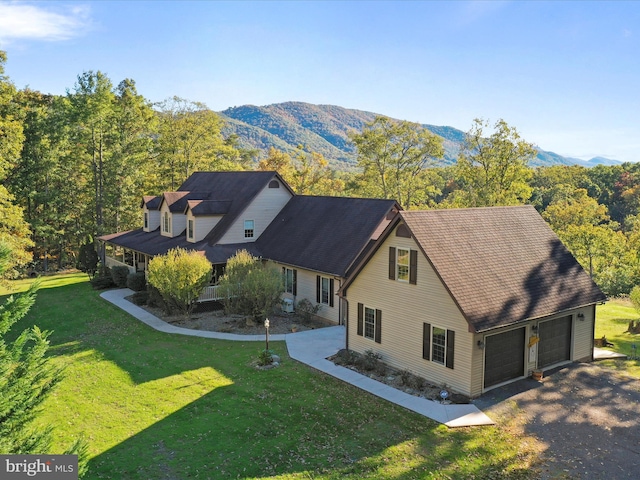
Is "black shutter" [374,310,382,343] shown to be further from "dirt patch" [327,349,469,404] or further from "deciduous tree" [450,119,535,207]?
"deciduous tree" [450,119,535,207]

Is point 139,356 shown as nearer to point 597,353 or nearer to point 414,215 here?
point 414,215

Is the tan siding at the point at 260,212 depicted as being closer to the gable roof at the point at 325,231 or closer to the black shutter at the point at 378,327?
the gable roof at the point at 325,231

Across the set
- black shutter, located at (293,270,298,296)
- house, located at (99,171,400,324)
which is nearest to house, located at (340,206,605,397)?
house, located at (99,171,400,324)

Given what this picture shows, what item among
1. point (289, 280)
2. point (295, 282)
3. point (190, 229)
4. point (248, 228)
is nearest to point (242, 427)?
point (295, 282)

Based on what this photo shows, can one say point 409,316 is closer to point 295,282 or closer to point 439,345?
point 439,345

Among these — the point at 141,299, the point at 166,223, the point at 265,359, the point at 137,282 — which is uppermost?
the point at 166,223

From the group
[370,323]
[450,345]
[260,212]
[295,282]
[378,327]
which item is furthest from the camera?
[260,212]

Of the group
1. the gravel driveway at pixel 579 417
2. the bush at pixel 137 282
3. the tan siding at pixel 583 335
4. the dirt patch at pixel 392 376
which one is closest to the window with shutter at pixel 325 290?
the dirt patch at pixel 392 376
